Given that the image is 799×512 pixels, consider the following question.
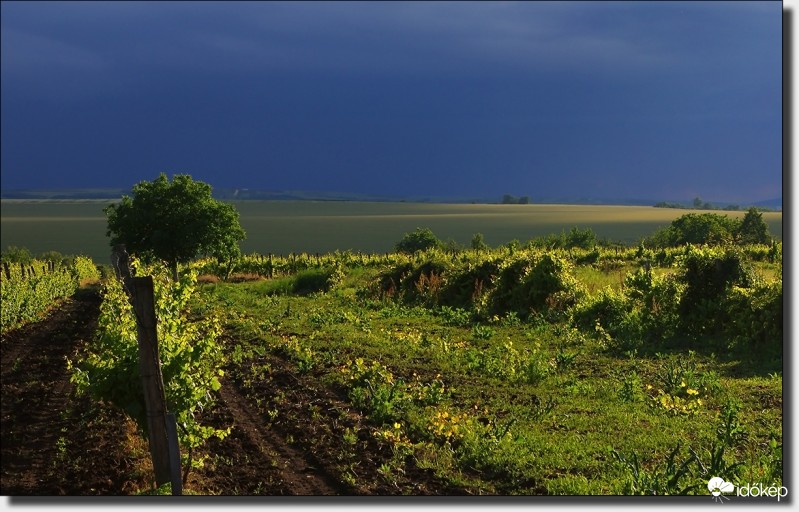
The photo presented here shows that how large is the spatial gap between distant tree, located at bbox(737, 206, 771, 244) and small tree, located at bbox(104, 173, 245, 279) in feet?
25.2

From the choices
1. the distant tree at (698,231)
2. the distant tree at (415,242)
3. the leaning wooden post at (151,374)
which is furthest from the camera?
the distant tree at (415,242)

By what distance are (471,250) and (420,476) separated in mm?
13644

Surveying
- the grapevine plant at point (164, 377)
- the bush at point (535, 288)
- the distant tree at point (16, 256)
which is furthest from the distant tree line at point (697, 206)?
the distant tree at point (16, 256)

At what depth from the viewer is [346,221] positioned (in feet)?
32.3

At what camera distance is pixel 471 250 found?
19031 millimetres

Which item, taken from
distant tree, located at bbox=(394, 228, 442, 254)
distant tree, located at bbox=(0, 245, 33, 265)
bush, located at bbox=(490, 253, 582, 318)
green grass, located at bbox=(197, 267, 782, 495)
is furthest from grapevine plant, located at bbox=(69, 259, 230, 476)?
distant tree, located at bbox=(0, 245, 33, 265)

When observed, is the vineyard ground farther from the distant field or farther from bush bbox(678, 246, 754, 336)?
bush bbox(678, 246, 754, 336)

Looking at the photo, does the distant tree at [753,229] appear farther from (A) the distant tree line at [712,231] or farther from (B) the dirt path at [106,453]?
(B) the dirt path at [106,453]

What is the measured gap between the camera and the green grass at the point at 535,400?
5727 mm

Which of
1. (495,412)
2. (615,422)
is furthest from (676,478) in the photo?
(495,412)

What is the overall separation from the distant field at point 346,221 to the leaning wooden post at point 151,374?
4133 mm

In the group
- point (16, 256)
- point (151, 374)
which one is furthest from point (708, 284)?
point (16, 256)

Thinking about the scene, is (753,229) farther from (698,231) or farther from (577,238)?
(577,238)

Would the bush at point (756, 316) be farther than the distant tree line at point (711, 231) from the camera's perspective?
Yes
